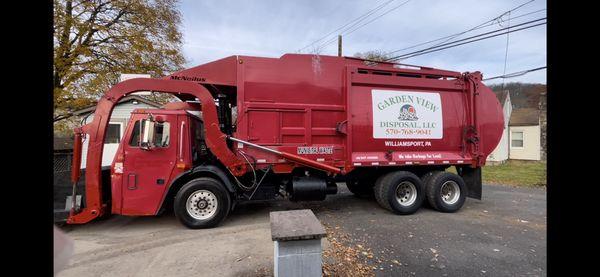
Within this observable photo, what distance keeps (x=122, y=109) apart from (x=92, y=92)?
1197 mm

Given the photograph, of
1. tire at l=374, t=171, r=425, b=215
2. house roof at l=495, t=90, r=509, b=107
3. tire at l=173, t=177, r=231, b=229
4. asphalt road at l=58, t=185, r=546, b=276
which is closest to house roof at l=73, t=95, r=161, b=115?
asphalt road at l=58, t=185, r=546, b=276

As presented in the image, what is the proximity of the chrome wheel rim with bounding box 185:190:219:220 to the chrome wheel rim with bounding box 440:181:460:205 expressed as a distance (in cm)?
484

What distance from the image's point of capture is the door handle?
5180 mm

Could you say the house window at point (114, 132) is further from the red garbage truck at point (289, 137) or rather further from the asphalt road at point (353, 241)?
the red garbage truck at point (289, 137)

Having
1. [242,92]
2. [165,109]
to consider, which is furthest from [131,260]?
[242,92]

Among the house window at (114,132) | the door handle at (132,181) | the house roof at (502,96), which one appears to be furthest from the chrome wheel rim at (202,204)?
the house roof at (502,96)

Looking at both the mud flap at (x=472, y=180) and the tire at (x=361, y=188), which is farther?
the tire at (x=361, y=188)

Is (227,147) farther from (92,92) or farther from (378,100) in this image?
(92,92)

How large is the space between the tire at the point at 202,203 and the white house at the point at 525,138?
819 inches

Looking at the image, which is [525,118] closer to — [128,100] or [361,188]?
[361,188]

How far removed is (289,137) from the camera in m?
5.90

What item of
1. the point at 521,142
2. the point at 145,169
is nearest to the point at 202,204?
the point at 145,169

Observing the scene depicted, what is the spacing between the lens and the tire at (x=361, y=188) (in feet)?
24.9

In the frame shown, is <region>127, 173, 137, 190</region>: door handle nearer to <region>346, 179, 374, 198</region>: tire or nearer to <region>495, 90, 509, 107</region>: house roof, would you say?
<region>346, 179, 374, 198</region>: tire
